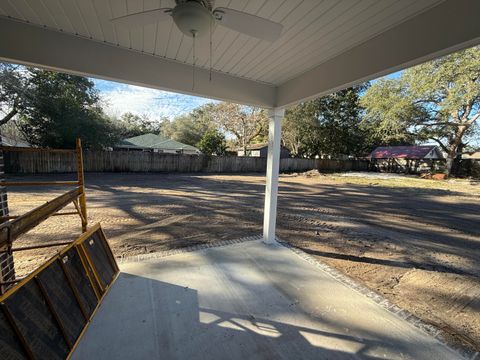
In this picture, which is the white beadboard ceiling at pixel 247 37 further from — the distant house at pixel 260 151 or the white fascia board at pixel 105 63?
the distant house at pixel 260 151

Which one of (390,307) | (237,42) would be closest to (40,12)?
(237,42)

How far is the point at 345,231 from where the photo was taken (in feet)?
16.1

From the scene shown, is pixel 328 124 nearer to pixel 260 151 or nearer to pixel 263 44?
pixel 260 151

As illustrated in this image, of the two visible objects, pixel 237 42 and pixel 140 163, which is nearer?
pixel 237 42

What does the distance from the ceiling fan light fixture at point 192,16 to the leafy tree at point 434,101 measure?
62.2 ft

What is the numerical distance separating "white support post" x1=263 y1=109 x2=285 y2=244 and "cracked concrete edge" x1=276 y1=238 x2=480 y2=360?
25.4 inches

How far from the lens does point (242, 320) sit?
2.05 metres

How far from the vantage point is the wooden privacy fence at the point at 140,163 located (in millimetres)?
11086

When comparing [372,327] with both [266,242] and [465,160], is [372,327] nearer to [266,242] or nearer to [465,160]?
[266,242]

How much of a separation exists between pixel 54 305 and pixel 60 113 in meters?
13.7

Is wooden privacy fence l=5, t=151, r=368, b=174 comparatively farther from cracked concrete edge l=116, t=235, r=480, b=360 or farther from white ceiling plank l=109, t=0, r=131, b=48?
white ceiling plank l=109, t=0, r=131, b=48

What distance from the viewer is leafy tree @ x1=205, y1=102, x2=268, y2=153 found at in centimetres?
2229

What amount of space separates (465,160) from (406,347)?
2451cm

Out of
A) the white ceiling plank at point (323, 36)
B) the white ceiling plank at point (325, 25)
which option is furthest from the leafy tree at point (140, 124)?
the white ceiling plank at point (325, 25)
